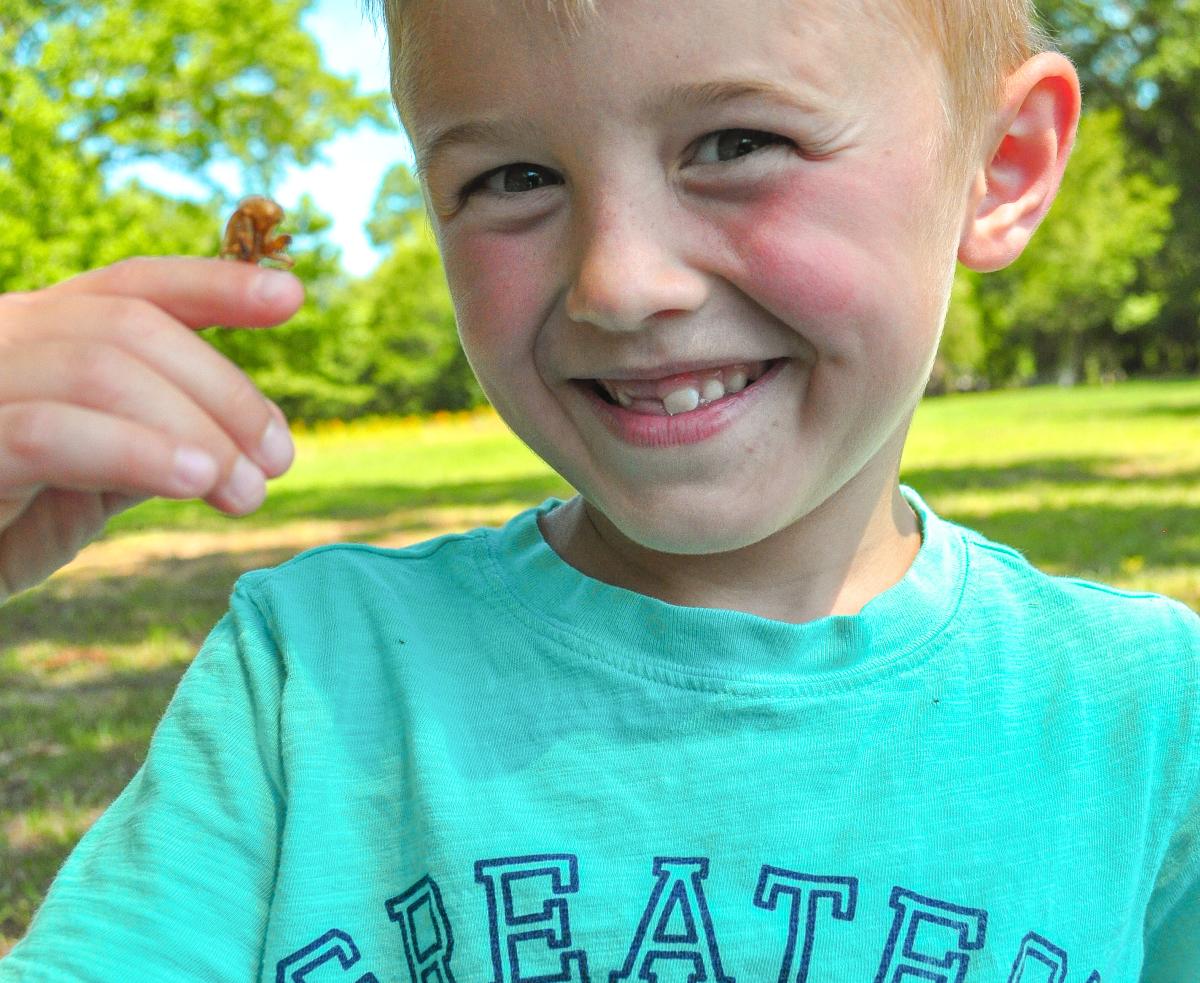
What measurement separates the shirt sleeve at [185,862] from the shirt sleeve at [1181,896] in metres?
0.99

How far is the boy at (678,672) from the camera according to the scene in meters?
1.29

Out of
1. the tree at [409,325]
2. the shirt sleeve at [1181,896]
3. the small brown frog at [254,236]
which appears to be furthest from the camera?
the tree at [409,325]

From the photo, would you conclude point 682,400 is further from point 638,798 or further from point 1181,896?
point 1181,896

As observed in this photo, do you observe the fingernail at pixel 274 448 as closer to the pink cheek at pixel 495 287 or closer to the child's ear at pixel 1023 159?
the pink cheek at pixel 495 287

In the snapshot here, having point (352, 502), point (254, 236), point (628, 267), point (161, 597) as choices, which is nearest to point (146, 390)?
point (254, 236)

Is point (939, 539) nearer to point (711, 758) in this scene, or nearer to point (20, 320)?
point (711, 758)

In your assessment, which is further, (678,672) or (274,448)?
(678,672)

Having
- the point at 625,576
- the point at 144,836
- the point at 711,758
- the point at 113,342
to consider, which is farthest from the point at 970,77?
the point at 144,836

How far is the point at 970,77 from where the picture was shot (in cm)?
150

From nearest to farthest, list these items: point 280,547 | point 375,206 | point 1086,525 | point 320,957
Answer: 1. point 320,957
2. point 1086,525
3. point 280,547
4. point 375,206

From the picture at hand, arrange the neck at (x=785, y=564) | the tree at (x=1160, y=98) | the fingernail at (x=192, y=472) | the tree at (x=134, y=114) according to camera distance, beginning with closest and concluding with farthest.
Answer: the fingernail at (x=192, y=472) → the neck at (x=785, y=564) → the tree at (x=134, y=114) → the tree at (x=1160, y=98)

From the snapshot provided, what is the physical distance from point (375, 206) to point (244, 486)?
38232 mm

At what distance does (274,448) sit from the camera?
96 cm

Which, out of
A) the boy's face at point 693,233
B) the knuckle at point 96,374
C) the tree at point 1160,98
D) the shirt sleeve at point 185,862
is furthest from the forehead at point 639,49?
the tree at point 1160,98
